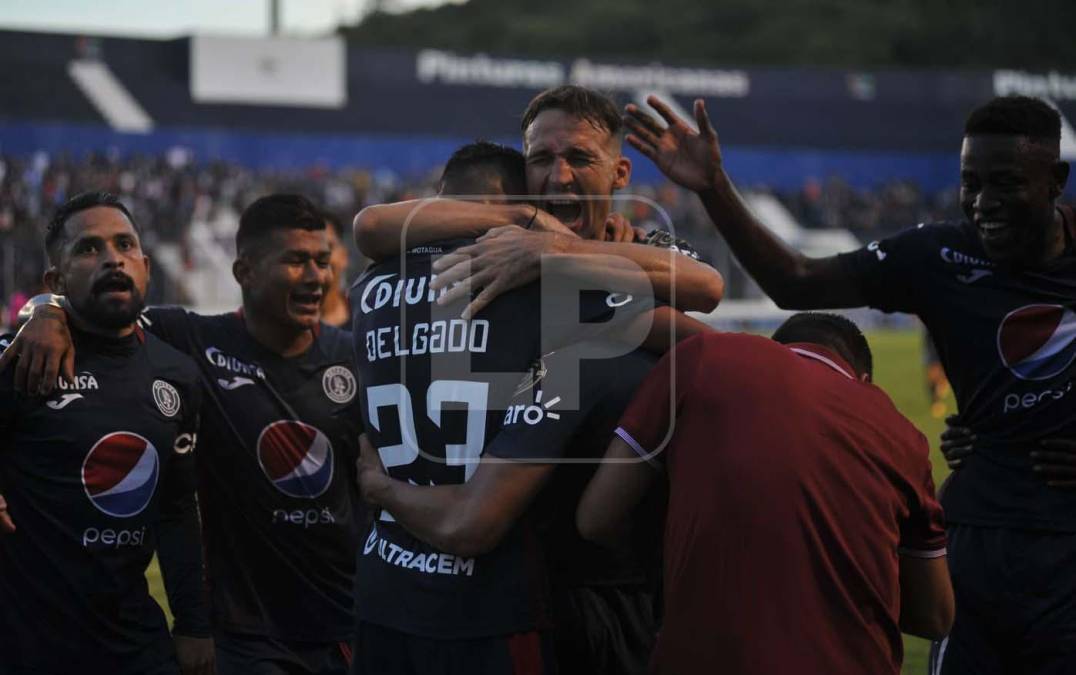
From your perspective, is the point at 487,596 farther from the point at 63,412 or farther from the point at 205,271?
the point at 205,271

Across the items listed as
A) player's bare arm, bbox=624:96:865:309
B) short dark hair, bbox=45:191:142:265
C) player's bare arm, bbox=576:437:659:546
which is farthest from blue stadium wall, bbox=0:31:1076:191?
player's bare arm, bbox=576:437:659:546

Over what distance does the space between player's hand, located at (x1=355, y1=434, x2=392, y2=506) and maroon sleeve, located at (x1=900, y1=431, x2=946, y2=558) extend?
51.9 inches

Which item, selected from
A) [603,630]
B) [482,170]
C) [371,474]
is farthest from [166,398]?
[603,630]

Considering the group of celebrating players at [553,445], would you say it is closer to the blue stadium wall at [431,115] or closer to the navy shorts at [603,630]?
the navy shorts at [603,630]

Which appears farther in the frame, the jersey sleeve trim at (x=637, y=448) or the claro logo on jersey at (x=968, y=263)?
the claro logo on jersey at (x=968, y=263)

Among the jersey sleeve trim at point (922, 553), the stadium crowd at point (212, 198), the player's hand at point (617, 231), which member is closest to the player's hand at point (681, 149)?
the player's hand at point (617, 231)

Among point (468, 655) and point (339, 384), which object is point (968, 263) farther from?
point (339, 384)

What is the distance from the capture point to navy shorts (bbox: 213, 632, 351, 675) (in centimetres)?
488

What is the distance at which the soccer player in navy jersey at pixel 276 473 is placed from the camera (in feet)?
16.3

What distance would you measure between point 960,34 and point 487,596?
258 ft

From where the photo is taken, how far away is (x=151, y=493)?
4488mm

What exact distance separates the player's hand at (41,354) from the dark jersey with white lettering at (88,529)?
6 cm

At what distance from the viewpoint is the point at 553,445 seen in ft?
11.2

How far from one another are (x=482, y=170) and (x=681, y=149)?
691 mm
